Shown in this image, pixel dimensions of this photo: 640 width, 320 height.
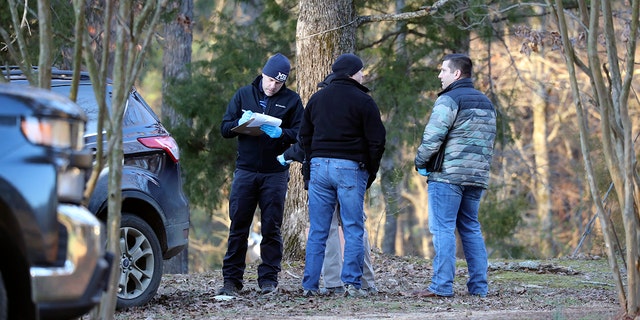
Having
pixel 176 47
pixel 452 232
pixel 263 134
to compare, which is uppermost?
pixel 176 47

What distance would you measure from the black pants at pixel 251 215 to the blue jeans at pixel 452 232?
1328 millimetres

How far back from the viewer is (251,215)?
856 cm

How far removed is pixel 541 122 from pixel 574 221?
3.35m

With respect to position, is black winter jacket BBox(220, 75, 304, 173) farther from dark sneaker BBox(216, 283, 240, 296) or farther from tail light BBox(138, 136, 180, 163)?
dark sneaker BBox(216, 283, 240, 296)

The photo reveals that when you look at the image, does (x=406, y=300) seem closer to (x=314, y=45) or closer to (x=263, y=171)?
(x=263, y=171)

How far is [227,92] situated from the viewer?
15.4 metres

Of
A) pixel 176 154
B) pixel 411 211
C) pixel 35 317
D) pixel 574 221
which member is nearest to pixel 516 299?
pixel 176 154

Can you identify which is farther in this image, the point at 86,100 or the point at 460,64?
the point at 460,64

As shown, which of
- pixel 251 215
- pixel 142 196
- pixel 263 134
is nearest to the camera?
pixel 142 196

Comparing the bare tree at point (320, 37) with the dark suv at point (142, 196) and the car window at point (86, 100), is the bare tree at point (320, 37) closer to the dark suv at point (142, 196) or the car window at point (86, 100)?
the dark suv at point (142, 196)

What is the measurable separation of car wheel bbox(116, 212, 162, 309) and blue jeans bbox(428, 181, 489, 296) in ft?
7.61

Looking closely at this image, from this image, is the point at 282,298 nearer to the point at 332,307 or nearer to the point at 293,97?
the point at 332,307

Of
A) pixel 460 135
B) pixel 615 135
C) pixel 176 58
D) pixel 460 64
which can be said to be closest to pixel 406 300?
pixel 460 135

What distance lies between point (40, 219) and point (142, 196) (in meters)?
3.58
